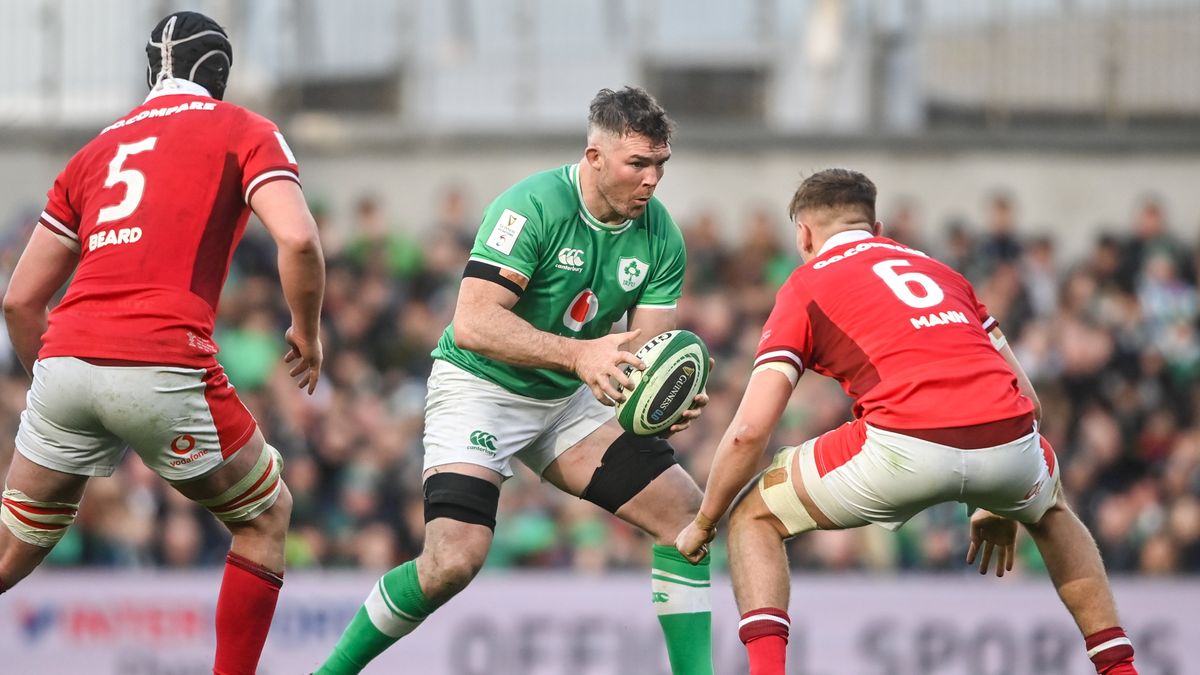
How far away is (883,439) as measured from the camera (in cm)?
606

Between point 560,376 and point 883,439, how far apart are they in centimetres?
151

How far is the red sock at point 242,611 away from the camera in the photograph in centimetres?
629

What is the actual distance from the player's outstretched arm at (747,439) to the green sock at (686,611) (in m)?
0.54

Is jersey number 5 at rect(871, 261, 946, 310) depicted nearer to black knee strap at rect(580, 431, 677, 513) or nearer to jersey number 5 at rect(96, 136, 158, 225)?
black knee strap at rect(580, 431, 677, 513)

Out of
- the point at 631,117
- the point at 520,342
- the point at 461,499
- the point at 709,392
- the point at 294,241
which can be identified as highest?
the point at 631,117

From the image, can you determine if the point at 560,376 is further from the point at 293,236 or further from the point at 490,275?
the point at 293,236

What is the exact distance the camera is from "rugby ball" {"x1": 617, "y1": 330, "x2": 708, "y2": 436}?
627 centimetres

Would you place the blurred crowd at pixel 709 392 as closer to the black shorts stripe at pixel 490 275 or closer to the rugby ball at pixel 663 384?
the black shorts stripe at pixel 490 275

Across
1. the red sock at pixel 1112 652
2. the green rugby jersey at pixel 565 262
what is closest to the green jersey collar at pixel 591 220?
the green rugby jersey at pixel 565 262

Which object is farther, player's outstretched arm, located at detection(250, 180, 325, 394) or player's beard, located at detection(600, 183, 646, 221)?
player's beard, located at detection(600, 183, 646, 221)

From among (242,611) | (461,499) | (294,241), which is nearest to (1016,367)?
(461,499)

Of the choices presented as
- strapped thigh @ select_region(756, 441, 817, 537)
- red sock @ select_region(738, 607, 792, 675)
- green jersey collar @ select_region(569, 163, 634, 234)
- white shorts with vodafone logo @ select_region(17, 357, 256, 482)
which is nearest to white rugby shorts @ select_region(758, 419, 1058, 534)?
strapped thigh @ select_region(756, 441, 817, 537)

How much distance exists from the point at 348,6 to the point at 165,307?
1177 centimetres

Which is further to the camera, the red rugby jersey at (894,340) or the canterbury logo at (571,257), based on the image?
the canterbury logo at (571,257)
